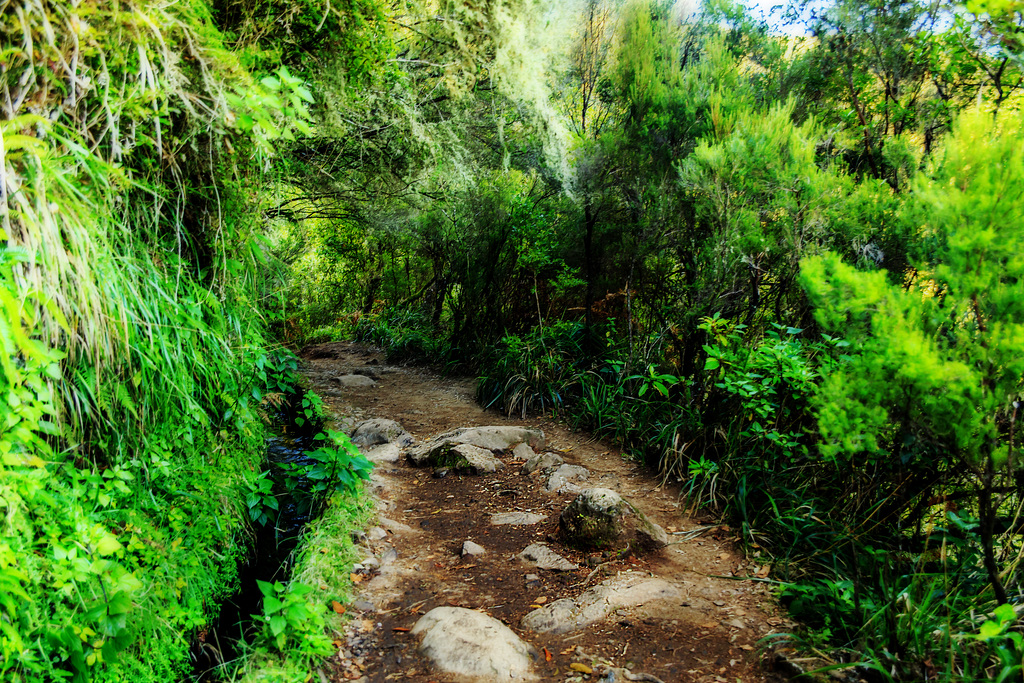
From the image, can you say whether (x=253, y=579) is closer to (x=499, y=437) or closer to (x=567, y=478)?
(x=567, y=478)

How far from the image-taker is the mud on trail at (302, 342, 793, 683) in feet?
8.24

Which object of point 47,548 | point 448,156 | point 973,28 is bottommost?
point 47,548

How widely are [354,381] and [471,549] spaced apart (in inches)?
216

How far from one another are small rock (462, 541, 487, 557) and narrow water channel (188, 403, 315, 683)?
1024mm

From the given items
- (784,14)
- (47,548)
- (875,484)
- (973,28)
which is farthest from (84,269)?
(784,14)

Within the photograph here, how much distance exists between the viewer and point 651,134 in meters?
5.41

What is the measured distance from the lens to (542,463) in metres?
4.94

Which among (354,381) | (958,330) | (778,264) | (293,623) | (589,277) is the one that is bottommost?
(354,381)

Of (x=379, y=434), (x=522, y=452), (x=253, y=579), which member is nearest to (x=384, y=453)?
(x=379, y=434)

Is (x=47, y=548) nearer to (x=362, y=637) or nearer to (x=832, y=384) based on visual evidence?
(x=362, y=637)

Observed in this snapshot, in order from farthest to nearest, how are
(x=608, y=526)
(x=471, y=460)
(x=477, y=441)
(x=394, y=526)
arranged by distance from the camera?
(x=477, y=441), (x=471, y=460), (x=394, y=526), (x=608, y=526)

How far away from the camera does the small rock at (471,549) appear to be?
11.7 ft

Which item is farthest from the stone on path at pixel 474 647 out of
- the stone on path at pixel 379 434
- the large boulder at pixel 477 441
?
the stone on path at pixel 379 434

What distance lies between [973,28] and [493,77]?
11.9 ft
